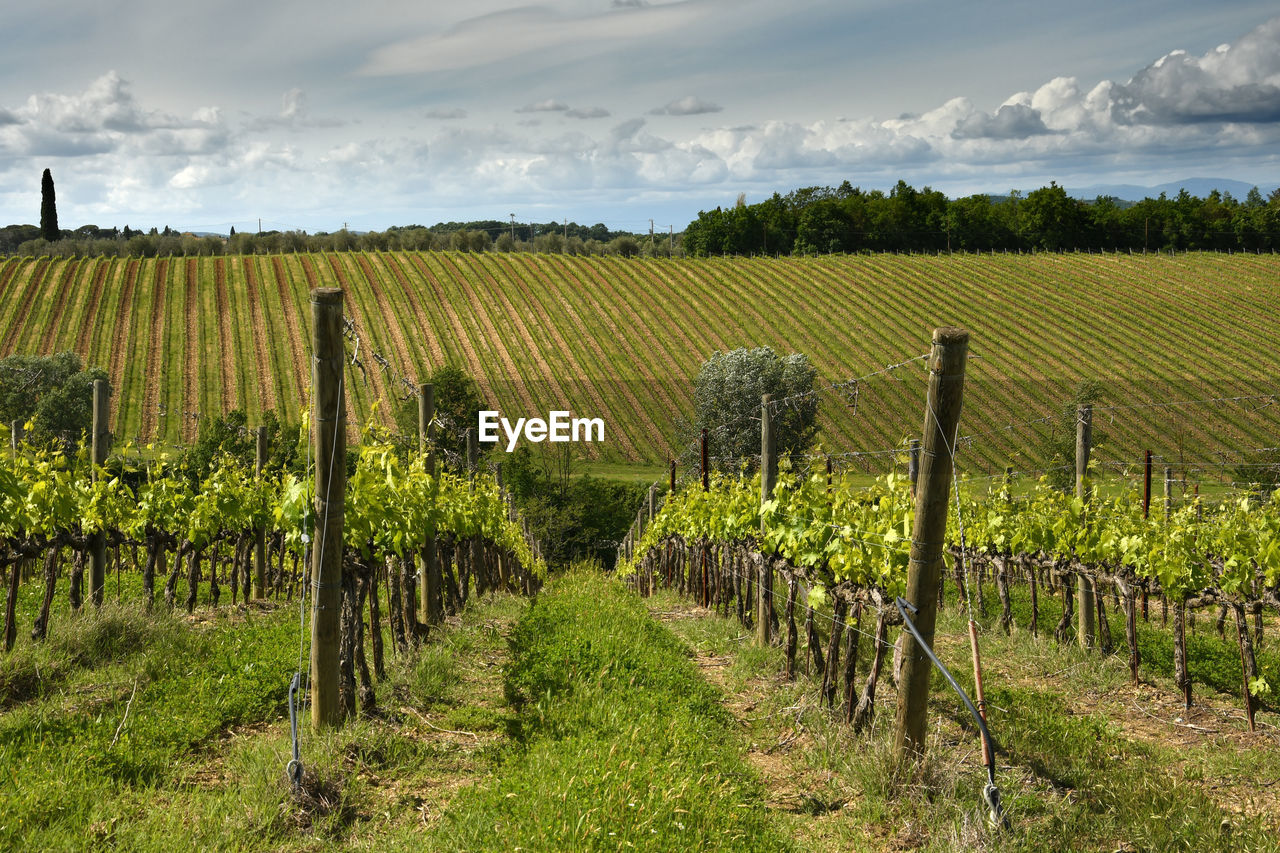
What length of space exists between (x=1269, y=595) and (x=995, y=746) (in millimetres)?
4444

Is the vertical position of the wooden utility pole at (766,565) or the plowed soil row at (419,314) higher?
the plowed soil row at (419,314)

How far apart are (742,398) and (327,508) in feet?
132

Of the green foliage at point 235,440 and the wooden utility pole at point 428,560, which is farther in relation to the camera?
the green foliage at point 235,440

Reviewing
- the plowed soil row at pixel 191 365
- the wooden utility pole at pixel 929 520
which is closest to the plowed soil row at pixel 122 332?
the plowed soil row at pixel 191 365

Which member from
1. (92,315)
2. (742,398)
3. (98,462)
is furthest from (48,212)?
(98,462)

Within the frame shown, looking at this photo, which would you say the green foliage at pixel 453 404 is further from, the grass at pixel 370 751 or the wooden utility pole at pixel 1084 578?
the grass at pixel 370 751

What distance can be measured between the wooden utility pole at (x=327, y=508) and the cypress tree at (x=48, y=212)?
331 ft

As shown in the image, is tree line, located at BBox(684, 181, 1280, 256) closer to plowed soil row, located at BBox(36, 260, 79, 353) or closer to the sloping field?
the sloping field

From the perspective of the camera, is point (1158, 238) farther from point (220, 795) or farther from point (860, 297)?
point (220, 795)

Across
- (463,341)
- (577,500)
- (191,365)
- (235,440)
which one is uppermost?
(463,341)

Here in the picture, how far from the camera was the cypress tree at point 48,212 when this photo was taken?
89.5 m

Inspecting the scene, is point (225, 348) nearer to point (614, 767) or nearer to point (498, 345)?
point (498, 345)

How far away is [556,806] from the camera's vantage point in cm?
478

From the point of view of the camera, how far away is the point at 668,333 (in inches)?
2254
